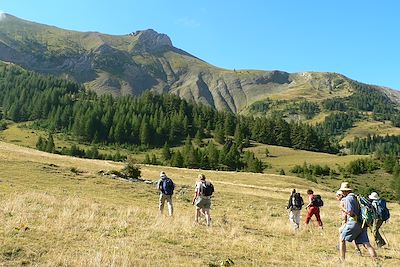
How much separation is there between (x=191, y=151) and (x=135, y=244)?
5168 inches

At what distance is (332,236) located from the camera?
67.1 ft

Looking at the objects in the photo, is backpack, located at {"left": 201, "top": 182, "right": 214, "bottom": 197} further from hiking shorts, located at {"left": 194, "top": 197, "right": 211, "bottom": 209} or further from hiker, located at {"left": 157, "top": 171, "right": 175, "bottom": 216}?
hiker, located at {"left": 157, "top": 171, "right": 175, "bottom": 216}

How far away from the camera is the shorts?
43.7 ft

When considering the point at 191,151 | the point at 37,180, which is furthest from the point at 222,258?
the point at 191,151

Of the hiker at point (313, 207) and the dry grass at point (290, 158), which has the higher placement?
the dry grass at point (290, 158)

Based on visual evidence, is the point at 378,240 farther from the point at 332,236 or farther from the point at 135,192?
the point at 135,192

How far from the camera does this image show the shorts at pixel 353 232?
43.7 feet

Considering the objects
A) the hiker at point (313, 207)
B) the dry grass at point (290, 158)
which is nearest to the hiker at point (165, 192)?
the hiker at point (313, 207)

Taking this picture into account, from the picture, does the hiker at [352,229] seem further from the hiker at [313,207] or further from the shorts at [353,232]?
the hiker at [313,207]

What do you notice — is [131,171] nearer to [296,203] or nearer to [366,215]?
[296,203]

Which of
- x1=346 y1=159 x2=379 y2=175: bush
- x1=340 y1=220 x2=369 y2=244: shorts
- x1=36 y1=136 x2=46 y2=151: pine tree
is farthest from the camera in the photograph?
x1=346 y1=159 x2=379 y2=175: bush

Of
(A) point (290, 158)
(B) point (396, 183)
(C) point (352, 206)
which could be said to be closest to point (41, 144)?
(A) point (290, 158)

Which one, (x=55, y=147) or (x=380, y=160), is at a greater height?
(x=380, y=160)

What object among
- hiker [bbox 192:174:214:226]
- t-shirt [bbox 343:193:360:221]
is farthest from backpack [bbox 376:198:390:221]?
hiker [bbox 192:174:214:226]
